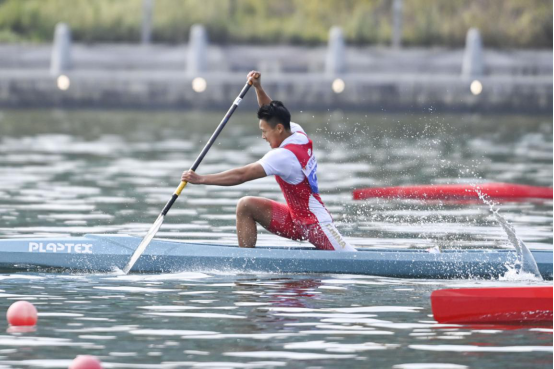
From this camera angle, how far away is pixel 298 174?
451 inches

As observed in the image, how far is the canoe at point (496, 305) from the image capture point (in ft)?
30.4

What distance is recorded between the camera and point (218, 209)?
55.5ft

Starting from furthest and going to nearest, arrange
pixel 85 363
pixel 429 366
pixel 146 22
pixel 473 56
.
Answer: pixel 146 22, pixel 473 56, pixel 429 366, pixel 85 363

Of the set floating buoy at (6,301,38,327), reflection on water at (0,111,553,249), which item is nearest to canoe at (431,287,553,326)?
floating buoy at (6,301,38,327)

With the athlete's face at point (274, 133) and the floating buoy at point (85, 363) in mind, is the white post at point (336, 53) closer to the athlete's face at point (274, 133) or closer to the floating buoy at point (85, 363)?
the athlete's face at point (274, 133)

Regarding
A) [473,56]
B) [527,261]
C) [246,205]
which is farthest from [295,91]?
[527,261]

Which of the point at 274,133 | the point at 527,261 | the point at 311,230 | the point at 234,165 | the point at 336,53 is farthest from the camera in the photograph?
the point at 336,53

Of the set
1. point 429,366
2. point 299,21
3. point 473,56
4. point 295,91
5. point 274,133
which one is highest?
point 299,21

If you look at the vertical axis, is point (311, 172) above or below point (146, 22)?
below

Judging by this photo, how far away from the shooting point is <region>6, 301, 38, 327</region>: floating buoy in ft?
30.1

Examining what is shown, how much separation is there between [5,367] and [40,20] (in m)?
36.9

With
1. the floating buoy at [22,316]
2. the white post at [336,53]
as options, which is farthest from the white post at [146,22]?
the floating buoy at [22,316]

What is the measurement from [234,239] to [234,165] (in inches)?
372

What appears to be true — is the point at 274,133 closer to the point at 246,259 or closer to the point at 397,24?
the point at 246,259
